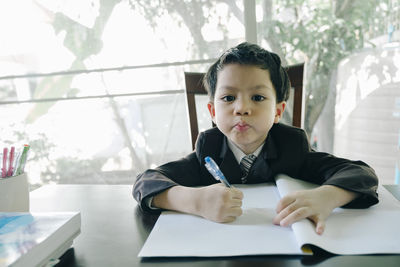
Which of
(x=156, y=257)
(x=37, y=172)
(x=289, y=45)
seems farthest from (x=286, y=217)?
(x=37, y=172)

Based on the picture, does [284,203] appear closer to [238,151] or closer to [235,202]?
[235,202]

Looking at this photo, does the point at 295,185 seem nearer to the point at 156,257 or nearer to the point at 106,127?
the point at 156,257

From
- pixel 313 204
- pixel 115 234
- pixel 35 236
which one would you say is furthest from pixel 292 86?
pixel 35 236

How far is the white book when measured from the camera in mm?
396

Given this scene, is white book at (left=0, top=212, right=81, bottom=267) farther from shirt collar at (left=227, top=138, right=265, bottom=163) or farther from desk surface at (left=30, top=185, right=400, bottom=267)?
shirt collar at (left=227, top=138, right=265, bottom=163)

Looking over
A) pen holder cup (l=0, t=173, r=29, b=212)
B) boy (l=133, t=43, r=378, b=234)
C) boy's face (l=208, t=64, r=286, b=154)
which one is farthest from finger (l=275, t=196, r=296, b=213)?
pen holder cup (l=0, t=173, r=29, b=212)

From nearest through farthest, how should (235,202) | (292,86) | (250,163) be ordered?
1. (235,202)
2. (250,163)
3. (292,86)

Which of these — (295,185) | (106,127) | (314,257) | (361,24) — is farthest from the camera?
(106,127)

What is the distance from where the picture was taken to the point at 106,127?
8.43 ft

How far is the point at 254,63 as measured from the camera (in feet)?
2.53

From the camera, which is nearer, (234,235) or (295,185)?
(234,235)

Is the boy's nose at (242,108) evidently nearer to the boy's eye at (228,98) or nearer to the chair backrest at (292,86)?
the boy's eye at (228,98)

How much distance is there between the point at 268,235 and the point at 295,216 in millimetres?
57

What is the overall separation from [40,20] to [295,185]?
7.75 ft
